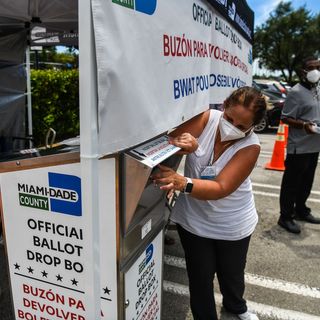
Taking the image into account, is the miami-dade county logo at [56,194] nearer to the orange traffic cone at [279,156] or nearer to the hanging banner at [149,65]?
the hanging banner at [149,65]

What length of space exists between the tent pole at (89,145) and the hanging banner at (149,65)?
20mm

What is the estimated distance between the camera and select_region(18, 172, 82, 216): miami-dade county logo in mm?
1470

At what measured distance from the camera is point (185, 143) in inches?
68.6

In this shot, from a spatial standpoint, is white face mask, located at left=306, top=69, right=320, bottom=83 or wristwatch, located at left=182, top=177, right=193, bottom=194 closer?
wristwatch, located at left=182, top=177, right=193, bottom=194

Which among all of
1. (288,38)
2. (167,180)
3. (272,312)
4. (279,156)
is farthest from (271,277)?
(288,38)

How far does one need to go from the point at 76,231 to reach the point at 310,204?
166 inches

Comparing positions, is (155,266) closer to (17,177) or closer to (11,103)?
(17,177)

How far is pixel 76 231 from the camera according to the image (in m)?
1.53

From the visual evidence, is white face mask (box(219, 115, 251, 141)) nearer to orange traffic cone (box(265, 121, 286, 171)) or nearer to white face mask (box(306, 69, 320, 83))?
white face mask (box(306, 69, 320, 83))

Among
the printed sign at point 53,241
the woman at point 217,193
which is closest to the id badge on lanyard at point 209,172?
the woman at point 217,193

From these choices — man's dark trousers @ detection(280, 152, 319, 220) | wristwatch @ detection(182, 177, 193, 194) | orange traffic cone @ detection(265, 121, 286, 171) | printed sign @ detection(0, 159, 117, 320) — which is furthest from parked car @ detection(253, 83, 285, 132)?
printed sign @ detection(0, 159, 117, 320)

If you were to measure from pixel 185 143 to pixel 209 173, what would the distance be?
0.25 metres

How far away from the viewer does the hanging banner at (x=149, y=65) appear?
1052mm

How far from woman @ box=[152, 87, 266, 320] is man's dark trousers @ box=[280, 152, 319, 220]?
188 centimetres
